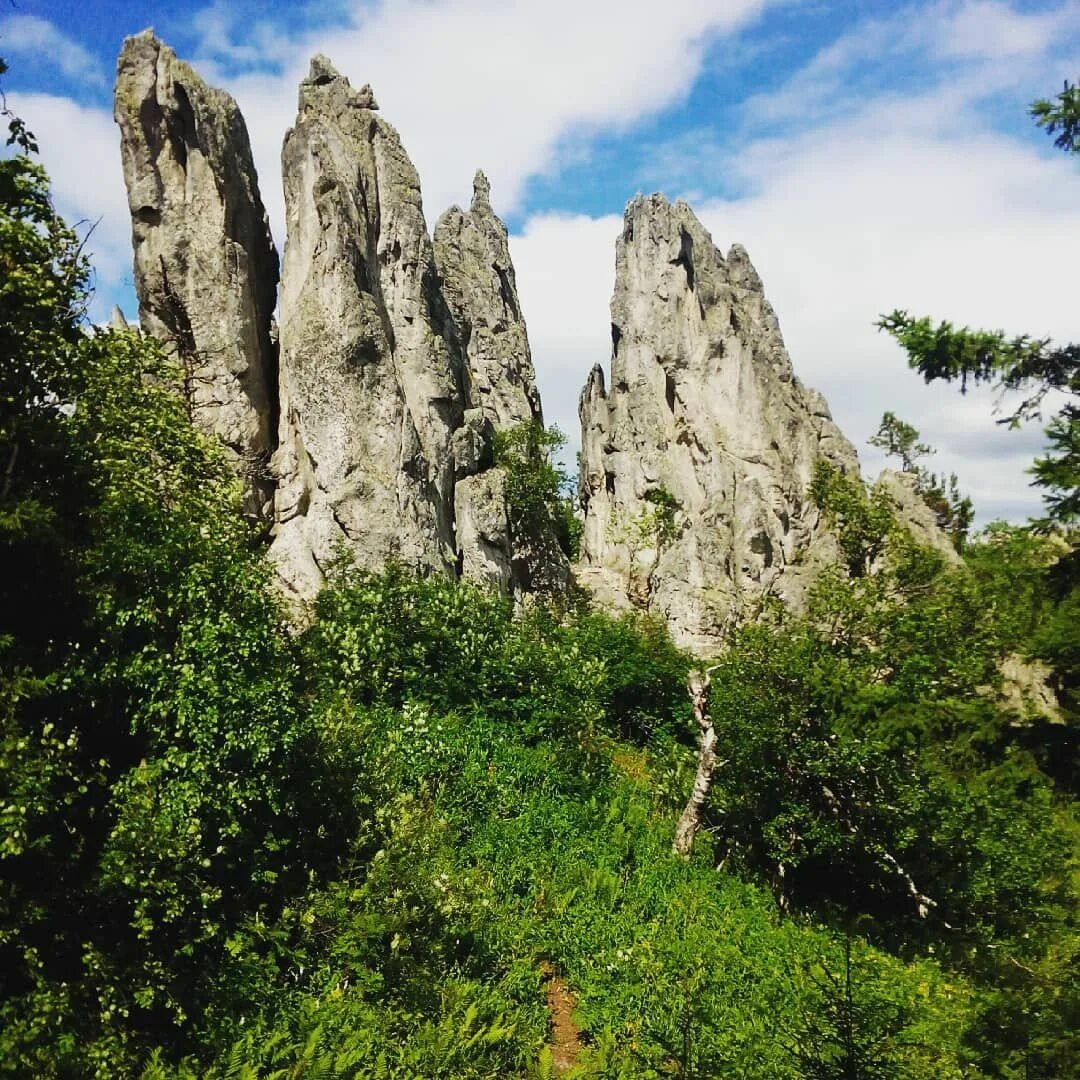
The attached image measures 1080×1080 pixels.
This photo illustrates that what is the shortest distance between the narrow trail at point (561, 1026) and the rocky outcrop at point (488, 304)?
166ft

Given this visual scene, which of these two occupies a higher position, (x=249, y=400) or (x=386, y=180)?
(x=386, y=180)

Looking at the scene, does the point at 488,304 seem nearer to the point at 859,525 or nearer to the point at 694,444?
the point at 694,444

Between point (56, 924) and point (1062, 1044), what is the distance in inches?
365

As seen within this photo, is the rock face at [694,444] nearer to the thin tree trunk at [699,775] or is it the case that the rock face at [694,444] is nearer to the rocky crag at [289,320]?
the rocky crag at [289,320]

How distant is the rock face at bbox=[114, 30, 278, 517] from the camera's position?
26.8m

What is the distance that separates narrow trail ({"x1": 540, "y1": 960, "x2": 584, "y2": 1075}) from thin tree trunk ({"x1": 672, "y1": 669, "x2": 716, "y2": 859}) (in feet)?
15.3

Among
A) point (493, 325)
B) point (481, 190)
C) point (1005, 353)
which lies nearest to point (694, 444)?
point (493, 325)

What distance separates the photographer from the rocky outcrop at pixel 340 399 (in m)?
25.8

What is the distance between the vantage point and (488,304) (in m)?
65.9

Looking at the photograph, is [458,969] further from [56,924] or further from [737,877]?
[737,877]

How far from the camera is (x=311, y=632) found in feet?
58.3

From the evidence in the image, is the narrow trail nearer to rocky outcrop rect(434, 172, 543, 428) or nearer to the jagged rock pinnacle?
rocky outcrop rect(434, 172, 543, 428)

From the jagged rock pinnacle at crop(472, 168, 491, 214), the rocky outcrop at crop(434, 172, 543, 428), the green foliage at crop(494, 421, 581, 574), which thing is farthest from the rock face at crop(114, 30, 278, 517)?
the jagged rock pinnacle at crop(472, 168, 491, 214)

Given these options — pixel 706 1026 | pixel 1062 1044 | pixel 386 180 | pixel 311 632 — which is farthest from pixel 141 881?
pixel 386 180
